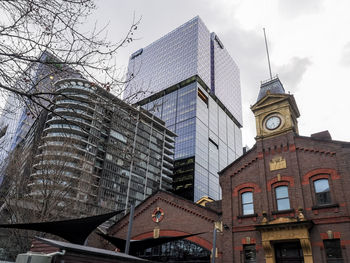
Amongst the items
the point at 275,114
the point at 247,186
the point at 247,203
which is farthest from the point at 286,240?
the point at 275,114

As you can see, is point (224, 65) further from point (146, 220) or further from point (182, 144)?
point (146, 220)

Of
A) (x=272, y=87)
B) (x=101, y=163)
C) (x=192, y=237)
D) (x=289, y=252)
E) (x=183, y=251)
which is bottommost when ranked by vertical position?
(x=183, y=251)

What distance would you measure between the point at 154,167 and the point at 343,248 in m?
78.5

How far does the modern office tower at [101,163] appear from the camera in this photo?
8.46 meters

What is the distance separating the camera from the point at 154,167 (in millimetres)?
91438

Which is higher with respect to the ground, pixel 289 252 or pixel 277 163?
pixel 277 163

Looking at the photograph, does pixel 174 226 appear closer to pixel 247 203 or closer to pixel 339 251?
pixel 247 203

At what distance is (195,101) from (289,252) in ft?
322

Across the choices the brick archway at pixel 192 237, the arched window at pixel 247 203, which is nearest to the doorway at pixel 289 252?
the arched window at pixel 247 203

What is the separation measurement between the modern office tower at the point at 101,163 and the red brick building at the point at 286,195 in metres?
8.40

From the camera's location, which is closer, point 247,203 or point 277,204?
point 277,204

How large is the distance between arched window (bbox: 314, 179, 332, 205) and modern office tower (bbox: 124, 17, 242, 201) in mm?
79579

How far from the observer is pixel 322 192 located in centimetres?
1667

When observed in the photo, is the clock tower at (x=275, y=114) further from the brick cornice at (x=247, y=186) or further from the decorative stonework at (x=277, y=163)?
the brick cornice at (x=247, y=186)
